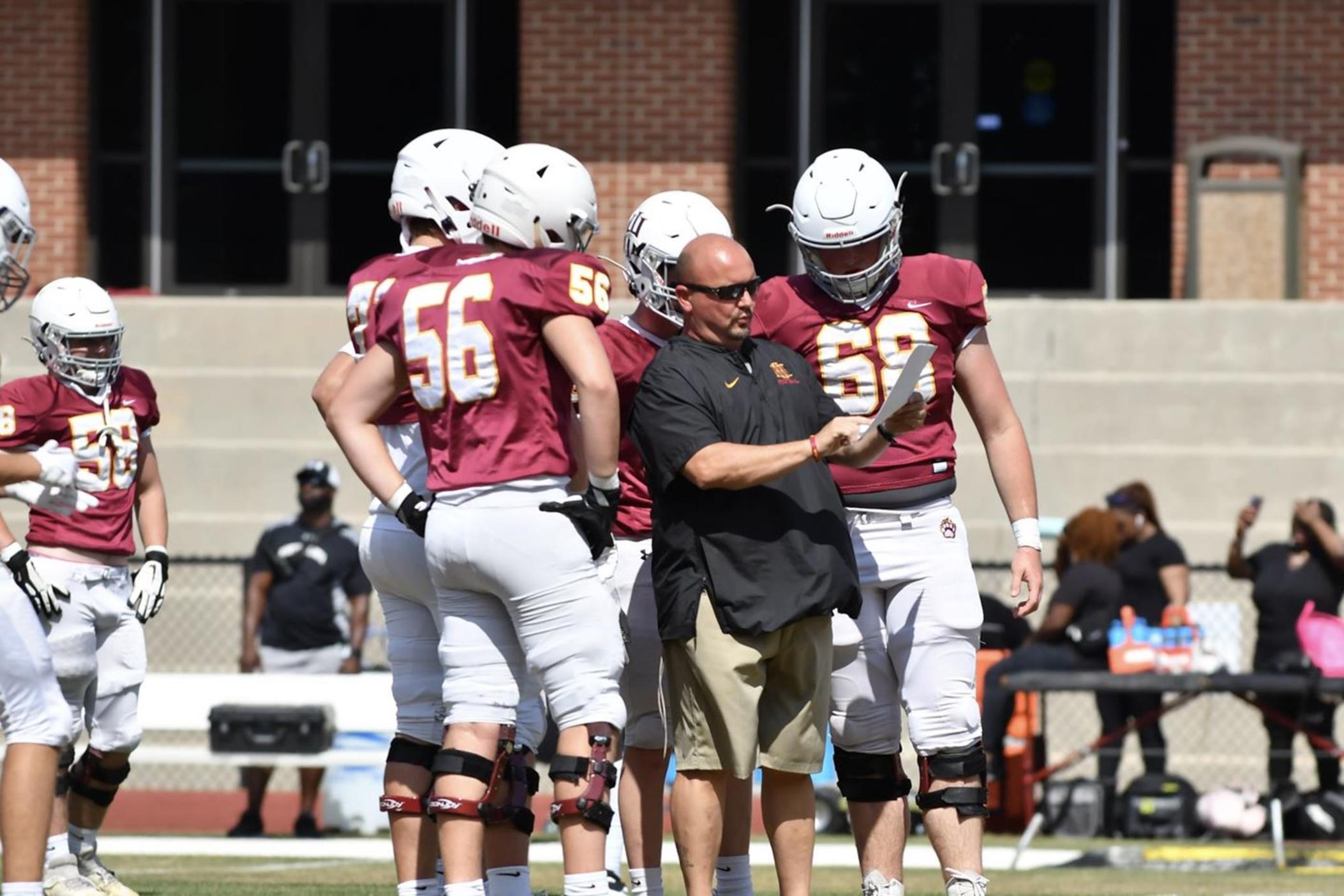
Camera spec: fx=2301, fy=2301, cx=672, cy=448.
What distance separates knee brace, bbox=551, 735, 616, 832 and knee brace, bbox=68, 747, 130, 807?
2780 mm

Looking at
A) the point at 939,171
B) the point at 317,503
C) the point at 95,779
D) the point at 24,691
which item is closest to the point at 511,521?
the point at 24,691

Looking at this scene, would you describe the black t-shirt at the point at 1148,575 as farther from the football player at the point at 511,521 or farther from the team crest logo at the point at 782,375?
the football player at the point at 511,521

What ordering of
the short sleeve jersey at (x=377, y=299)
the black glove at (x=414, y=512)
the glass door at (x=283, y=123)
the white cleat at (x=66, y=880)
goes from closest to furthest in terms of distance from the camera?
the black glove at (x=414, y=512), the short sleeve jersey at (x=377, y=299), the white cleat at (x=66, y=880), the glass door at (x=283, y=123)

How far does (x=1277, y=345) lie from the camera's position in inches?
629

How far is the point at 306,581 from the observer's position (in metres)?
13.2

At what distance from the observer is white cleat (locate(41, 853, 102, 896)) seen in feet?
26.6

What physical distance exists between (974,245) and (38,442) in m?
12.0

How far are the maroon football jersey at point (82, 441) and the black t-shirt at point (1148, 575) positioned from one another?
6581 mm

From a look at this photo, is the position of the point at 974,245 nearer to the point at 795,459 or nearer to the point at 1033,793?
the point at 1033,793

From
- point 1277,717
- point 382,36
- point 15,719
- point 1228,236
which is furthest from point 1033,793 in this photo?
point 382,36

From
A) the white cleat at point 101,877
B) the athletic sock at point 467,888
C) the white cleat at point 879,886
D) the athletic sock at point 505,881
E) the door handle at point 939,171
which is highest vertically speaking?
the door handle at point 939,171

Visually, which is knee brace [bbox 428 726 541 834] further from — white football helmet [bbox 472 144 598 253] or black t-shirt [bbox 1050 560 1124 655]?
black t-shirt [bbox 1050 560 1124 655]

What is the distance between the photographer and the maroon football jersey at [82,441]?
802cm

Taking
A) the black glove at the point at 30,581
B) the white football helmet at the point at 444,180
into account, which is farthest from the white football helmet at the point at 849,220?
the black glove at the point at 30,581
